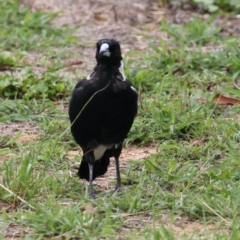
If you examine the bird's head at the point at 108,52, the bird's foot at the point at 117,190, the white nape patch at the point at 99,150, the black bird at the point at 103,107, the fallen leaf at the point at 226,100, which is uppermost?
the bird's head at the point at 108,52

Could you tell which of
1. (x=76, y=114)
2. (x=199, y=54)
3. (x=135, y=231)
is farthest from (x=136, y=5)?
(x=135, y=231)

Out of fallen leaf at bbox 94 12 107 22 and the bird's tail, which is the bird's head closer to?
the bird's tail

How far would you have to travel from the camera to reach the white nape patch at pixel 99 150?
5.45 metres

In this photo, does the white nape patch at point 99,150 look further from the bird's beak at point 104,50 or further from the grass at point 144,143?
the bird's beak at point 104,50

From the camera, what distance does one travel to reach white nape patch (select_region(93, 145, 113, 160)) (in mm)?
5452

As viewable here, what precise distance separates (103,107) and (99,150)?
487 mm

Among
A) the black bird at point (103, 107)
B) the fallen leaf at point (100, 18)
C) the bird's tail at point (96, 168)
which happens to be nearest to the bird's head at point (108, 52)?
the black bird at point (103, 107)

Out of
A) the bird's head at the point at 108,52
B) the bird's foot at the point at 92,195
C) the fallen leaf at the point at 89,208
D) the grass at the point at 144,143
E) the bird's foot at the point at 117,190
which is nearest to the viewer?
the grass at the point at 144,143

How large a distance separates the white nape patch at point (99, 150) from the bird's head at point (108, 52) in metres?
0.53

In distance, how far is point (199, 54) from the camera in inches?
310

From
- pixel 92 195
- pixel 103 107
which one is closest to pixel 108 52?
pixel 103 107

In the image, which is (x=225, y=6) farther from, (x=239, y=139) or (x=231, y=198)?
(x=231, y=198)

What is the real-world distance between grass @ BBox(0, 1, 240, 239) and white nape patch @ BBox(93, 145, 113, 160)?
202 millimetres

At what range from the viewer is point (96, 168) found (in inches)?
219
